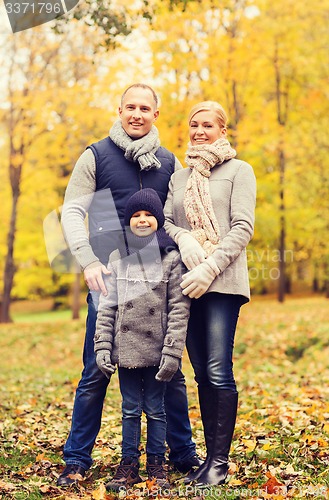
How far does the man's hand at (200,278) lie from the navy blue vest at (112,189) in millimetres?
589

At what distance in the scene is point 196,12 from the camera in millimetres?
13664

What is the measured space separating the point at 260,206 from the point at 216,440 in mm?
15747

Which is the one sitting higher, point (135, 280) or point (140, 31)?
point (140, 31)

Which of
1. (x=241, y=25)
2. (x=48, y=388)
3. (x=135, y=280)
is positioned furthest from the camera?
(x=241, y=25)

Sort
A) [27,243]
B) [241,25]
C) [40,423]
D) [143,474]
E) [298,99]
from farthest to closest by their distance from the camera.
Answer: [27,243] < [298,99] < [241,25] < [40,423] < [143,474]

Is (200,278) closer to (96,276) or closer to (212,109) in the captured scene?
(96,276)

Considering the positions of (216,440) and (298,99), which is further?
(298,99)

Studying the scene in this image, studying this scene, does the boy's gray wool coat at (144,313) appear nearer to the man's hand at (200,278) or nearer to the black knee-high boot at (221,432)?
the man's hand at (200,278)

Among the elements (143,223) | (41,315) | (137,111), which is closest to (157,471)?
(143,223)

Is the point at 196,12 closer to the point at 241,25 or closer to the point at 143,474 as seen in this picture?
the point at 241,25

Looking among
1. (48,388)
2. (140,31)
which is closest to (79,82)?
(140,31)

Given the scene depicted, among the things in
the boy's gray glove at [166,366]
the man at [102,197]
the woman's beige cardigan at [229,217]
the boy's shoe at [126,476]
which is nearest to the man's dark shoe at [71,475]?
the man at [102,197]

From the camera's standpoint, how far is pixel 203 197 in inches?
146

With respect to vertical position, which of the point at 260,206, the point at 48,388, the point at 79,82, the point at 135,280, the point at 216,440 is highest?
the point at 79,82
